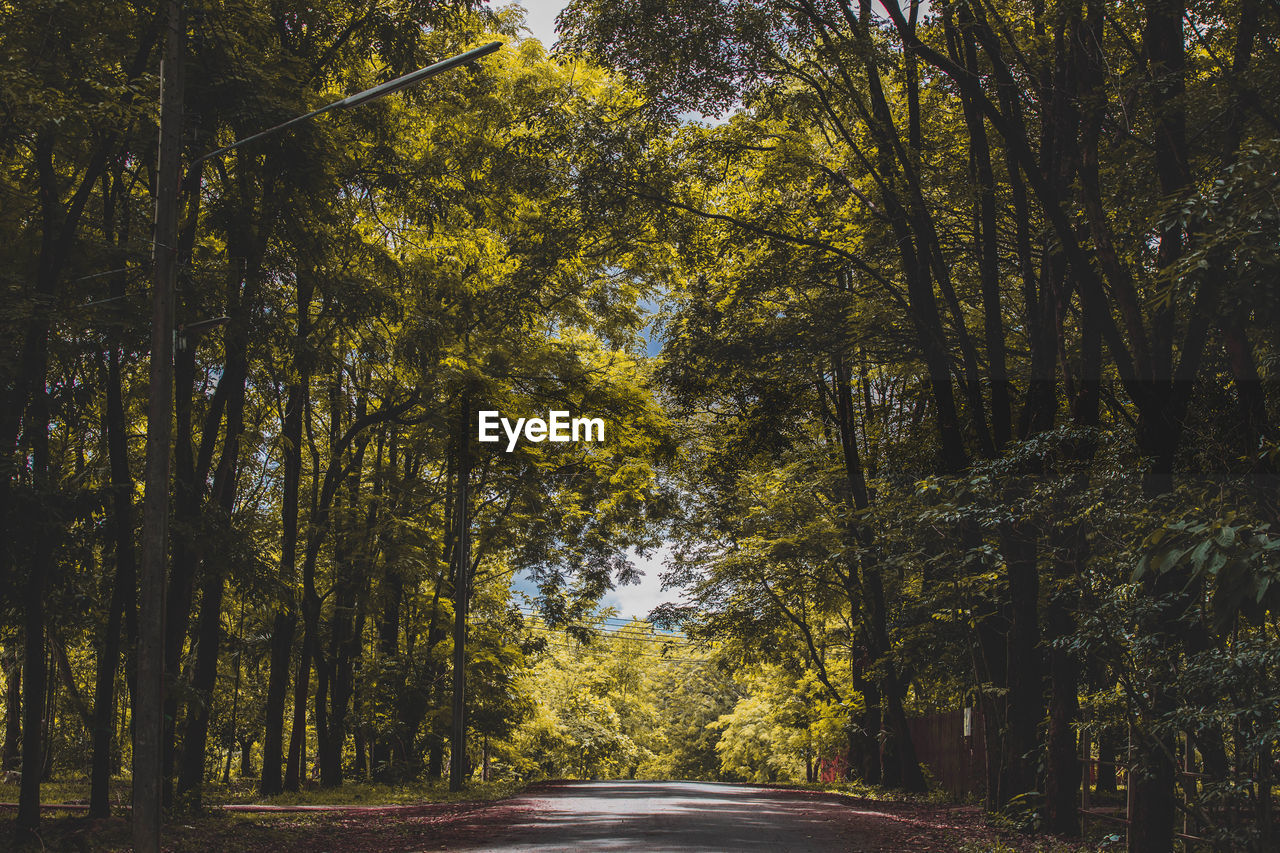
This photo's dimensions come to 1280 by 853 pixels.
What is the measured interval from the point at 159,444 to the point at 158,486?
0.39 metres

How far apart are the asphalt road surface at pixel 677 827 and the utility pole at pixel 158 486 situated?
167 inches

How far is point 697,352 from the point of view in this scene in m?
19.4

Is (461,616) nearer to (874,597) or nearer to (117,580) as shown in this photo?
(874,597)

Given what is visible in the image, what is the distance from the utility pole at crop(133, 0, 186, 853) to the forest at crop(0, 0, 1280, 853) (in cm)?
8

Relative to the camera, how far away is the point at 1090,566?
11.7 metres

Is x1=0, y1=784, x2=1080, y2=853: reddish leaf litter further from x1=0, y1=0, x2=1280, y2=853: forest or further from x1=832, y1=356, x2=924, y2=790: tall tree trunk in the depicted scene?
x1=832, y1=356, x2=924, y2=790: tall tree trunk

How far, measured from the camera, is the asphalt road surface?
1267 cm

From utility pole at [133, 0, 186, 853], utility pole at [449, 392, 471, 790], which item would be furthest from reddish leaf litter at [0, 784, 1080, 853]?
utility pole at [449, 392, 471, 790]

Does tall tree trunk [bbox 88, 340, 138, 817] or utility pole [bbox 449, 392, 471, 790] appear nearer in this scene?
tall tree trunk [bbox 88, 340, 138, 817]

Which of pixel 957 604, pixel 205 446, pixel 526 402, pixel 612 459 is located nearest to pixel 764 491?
pixel 612 459

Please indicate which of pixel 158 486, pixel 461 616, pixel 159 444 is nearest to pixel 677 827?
pixel 158 486

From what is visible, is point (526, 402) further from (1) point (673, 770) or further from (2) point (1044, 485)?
(1) point (673, 770)

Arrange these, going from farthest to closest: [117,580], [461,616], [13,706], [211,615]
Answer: [13,706] < [461,616] < [211,615] < [117,580]

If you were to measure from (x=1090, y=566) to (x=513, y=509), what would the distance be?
21.1m
